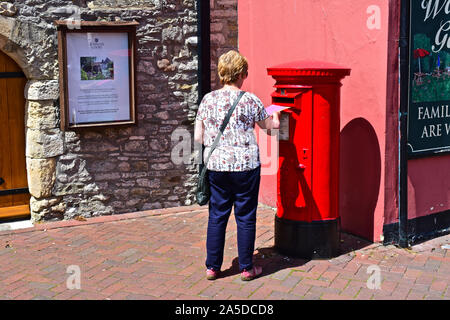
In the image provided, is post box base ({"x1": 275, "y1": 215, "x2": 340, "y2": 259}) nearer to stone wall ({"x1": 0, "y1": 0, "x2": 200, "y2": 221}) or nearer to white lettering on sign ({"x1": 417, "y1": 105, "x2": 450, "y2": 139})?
white lettering on sign ({"x1": 417, "y1": 105, "x2": 450, "y2": 139})

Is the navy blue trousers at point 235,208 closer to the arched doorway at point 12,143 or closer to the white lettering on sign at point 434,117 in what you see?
the white lettering on sign at point 434,117

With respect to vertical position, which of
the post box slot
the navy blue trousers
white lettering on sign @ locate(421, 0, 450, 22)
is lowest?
the navy blue trousers

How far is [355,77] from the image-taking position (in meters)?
5.73

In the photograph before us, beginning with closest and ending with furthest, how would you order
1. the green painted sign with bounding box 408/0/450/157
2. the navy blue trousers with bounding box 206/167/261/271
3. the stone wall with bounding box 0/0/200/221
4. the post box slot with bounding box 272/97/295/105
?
the navy blue trousers with bounding box 206/167/261/271 → the post box slot with bounding box 272/97/295/105 → the green painted sign with bounding box 408/0/450/157 → the stone wall with bounding box 0/0/200/221

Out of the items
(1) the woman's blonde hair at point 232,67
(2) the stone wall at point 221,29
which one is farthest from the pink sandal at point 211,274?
(2) the stone wall at point 221,29

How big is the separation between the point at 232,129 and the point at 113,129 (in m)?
2.53

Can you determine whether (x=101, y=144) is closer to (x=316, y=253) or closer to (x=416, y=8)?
(x=316, y=253)

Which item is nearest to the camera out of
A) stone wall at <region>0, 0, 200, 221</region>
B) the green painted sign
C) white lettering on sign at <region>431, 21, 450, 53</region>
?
the green painted sign

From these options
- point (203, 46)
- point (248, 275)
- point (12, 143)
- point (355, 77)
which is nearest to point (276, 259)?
point (248, 275)

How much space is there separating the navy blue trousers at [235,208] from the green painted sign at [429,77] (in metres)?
1.82

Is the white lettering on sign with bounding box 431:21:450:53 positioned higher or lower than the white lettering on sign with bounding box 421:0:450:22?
lower

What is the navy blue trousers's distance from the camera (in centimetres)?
471

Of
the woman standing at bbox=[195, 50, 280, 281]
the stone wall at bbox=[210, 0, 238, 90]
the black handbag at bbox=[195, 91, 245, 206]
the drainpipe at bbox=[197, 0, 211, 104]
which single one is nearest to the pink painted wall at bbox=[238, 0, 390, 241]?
the stone wall at bbox=[210, 0, 238, 90]

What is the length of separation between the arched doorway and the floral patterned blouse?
2.81 metres
